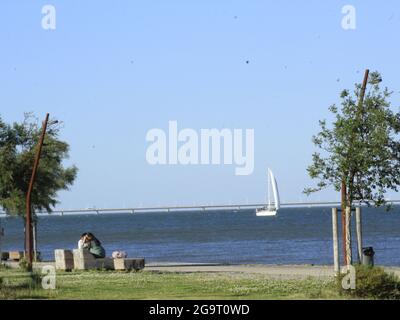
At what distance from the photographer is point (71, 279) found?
26.5m

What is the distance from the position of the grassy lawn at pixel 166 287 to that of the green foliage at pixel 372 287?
47 centimetres

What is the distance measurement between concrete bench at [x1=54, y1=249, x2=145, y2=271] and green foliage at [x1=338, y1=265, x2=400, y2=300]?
12.2 metres

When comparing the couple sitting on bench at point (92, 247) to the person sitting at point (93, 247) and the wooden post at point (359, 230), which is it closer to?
the person sitting at point (93, 247)

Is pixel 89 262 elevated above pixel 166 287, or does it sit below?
above

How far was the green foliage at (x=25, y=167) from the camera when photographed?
1492 inches

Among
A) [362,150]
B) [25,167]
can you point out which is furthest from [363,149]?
[25,167]

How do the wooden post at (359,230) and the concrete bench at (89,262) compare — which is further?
the concrete bench at (89,262)

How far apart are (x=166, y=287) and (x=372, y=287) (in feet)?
17.7

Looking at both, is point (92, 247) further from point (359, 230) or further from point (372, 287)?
point (372, 287)

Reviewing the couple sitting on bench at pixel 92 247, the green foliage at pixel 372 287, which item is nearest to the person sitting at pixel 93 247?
the couple sitting on bench at pixel 92 247

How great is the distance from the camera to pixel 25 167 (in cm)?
3872

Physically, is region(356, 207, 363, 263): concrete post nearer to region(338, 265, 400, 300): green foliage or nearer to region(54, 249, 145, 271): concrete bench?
region(338, 265, 400, 300): green foliage
